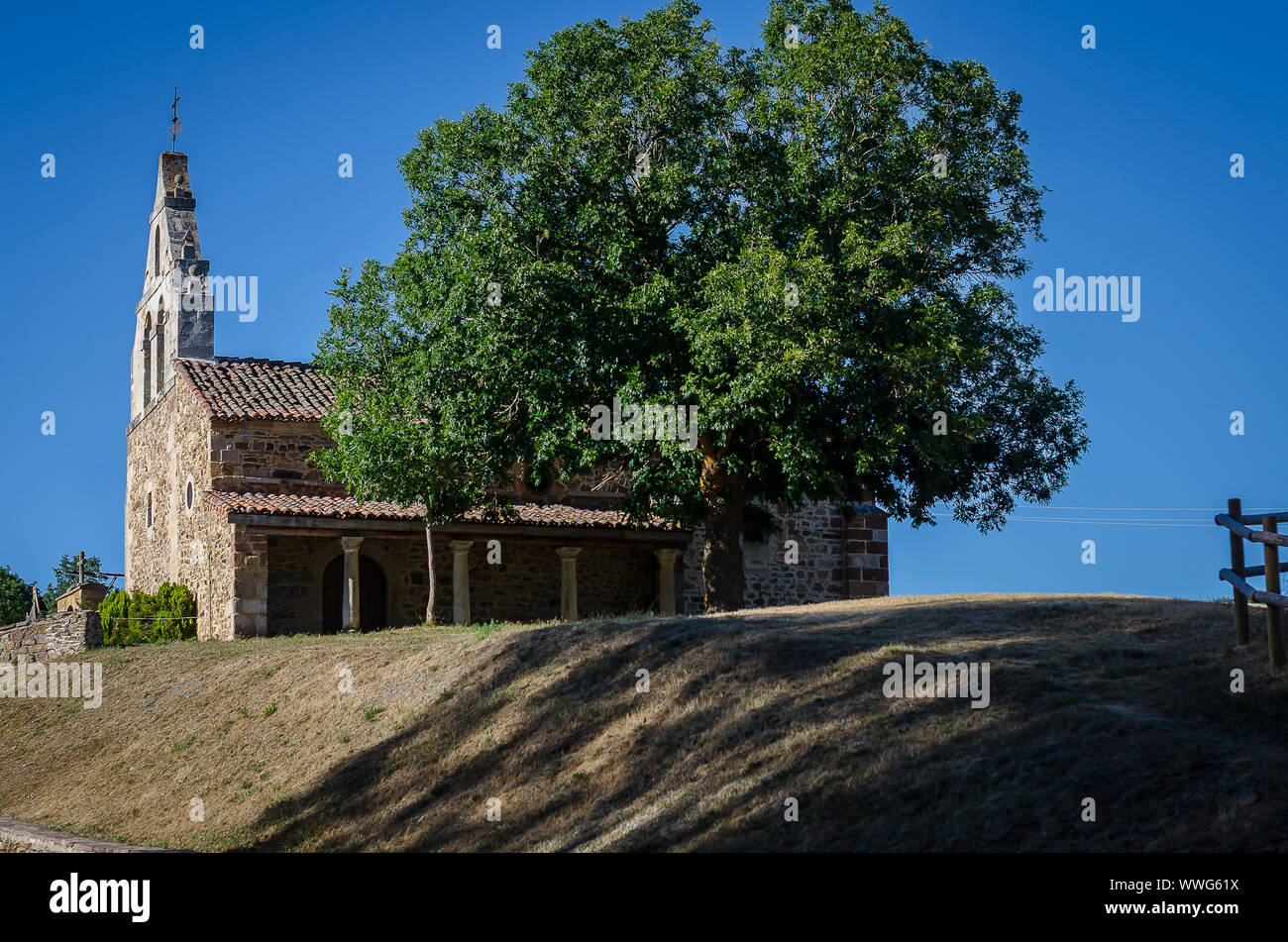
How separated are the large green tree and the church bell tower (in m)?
9.24

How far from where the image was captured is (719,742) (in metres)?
12.5

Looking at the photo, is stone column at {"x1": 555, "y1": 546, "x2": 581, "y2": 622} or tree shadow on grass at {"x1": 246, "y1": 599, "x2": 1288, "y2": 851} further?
stone column at {"x1": 555, "y1": 546, "x2": 581, "y2": 622}

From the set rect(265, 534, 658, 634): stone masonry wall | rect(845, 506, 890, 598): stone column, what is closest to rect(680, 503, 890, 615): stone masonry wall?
rect(845, 506, 890, 598): stone column

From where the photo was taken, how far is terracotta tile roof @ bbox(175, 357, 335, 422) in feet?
92.9

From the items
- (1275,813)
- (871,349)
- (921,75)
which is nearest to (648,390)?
(871,349)

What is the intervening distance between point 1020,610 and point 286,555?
16.7 meters

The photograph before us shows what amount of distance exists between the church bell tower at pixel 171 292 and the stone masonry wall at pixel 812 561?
41.7ft

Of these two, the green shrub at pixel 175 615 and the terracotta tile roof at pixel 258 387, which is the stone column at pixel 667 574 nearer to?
the terracotta tile roof at pixel 258 387

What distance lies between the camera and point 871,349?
2064cm

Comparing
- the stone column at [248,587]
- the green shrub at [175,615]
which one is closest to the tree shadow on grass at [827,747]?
the stone column at [248,587]

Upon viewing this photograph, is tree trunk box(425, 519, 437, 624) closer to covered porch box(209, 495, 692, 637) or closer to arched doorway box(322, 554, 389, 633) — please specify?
covered porch box(209, 495, 692, 637)

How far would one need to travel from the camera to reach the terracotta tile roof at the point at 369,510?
84.7 ft

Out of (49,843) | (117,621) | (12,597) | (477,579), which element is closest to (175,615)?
(117,621)
